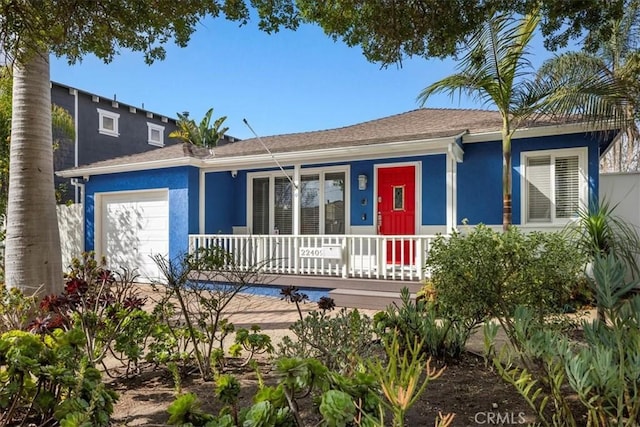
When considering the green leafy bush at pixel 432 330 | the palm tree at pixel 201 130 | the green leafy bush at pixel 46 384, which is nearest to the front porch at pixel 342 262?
the green leafy bush at pixel 432 330

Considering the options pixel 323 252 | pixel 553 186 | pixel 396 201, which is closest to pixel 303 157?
pixel 323 252

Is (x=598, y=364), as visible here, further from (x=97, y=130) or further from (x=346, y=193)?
(x=97, y=130)

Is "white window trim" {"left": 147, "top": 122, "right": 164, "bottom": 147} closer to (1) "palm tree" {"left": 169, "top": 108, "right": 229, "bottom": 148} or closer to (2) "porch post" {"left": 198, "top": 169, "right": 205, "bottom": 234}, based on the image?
(1) "palm tree" {"left": 169, "top": 108, "right": 229, "bottom": 148}

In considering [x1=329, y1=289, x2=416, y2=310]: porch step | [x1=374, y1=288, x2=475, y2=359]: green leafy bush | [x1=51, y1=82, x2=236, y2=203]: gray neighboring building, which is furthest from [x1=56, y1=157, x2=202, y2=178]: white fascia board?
[x1=374, y1=288, x2=475, y2=359]: green leafy bush

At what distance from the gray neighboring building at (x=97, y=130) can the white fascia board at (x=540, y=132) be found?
1462cm

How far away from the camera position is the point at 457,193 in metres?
9.34

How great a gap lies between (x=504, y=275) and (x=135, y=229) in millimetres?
10711

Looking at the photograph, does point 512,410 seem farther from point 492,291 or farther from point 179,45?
point 179,45

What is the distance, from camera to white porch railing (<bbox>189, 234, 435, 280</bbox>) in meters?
8.30

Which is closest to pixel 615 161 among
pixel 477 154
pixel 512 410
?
pixel 477 154

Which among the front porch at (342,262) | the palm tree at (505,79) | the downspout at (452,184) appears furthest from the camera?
the downspout at (452,184)

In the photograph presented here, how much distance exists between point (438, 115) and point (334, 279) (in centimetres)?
637

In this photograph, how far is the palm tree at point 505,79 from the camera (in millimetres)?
6934

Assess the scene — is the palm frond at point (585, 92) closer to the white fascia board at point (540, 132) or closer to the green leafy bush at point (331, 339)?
the white fascia board at point (540, 132)
